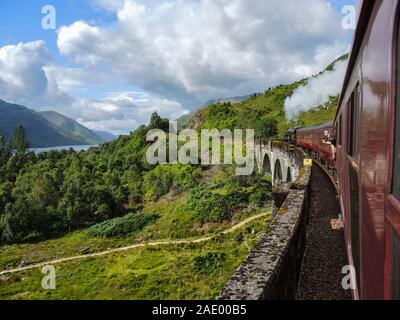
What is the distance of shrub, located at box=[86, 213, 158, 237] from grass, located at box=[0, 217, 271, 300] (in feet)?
21.8

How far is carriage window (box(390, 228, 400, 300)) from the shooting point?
1661 mm

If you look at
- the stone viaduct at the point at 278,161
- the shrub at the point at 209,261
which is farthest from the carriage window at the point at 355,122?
the shrub at the point at 209,261

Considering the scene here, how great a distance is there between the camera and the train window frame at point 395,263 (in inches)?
65.4

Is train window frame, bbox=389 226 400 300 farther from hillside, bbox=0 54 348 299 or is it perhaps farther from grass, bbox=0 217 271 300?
hillside, bbox=0 54 348 299

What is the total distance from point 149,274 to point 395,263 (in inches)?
1038

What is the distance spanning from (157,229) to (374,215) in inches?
1442

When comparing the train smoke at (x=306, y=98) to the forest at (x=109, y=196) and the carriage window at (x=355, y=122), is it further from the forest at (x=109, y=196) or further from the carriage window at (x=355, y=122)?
the carriage window at (x=355, y=122)

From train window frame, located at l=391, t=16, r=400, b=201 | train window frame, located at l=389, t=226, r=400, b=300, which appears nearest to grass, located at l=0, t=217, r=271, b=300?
train window frame, located at l=389, t=226, r=400, b=300

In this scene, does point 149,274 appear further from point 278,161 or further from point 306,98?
point 306,98

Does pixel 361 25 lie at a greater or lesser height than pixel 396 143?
greater

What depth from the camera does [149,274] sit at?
86.3 feet

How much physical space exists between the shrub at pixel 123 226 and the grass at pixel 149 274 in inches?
262

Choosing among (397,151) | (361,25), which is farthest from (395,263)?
(361,25)
